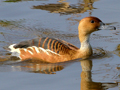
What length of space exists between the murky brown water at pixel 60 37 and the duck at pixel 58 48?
0.22 meters

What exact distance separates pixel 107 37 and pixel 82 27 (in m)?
1.93

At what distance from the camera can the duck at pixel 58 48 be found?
8.52m

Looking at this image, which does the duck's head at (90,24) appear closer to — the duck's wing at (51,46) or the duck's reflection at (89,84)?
the duck's wing at (51,46)

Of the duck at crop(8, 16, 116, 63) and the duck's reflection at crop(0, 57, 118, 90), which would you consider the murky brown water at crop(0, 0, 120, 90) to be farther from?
the duck at crop(8, 16, 116, 63)

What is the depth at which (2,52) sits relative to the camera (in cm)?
959

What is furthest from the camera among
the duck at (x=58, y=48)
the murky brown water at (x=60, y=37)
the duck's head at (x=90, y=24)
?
the duck's head at (x=90, y=24)

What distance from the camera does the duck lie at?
336 inches

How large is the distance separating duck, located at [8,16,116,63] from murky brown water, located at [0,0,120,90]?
22cm

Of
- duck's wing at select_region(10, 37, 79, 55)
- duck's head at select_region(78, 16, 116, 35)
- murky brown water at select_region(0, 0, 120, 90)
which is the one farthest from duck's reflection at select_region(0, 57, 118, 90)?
duck's head at select_region(78, 16, 116, 35)

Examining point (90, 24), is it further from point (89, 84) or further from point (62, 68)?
point (89, 84)

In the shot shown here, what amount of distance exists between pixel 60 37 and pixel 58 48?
2.19 meters

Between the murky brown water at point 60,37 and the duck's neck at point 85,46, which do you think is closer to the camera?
the murky brown water at point 60,37

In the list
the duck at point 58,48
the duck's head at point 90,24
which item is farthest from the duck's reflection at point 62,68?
the duck's head at point 90,24

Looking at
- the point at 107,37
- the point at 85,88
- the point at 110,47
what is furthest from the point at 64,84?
the point at 107,37
